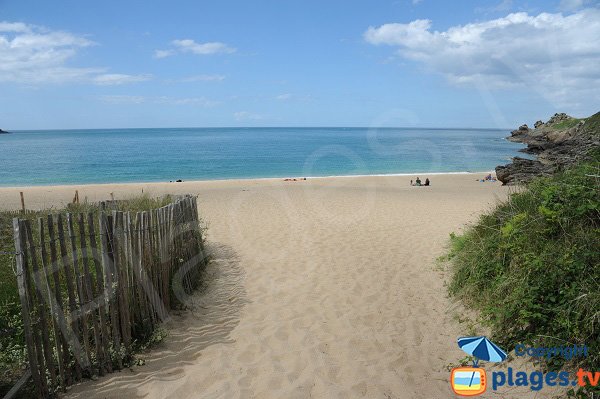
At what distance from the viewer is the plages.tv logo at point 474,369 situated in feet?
12.8

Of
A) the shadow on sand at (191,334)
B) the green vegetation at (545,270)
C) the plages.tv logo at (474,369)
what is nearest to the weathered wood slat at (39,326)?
the shadow on sand at (191,334)

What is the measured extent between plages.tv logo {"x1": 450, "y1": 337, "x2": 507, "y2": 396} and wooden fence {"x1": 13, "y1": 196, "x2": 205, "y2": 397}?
3.55 meters

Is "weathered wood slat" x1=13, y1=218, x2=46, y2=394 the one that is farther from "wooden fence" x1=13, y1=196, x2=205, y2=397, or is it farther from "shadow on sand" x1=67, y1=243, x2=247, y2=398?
"shadow on sand" x1=67, y1=243, x2=247, y2=398

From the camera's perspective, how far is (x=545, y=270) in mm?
4266

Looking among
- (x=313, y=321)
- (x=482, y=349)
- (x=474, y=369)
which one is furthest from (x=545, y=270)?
(x=313, y=321)

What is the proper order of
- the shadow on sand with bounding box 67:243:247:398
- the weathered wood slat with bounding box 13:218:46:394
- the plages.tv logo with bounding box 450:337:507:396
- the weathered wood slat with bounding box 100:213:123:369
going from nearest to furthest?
the weathered wood slat with bounding box 13:218:46:394, the plages.tv logo with bounding box 450:337:507:396, the shadow on sand with bounding box 67:243:247:398, the weathered wood slat with bounding box 100:213:123:369

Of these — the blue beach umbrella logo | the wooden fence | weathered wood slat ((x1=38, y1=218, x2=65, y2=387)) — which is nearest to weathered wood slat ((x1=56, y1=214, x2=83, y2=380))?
the wooden fence

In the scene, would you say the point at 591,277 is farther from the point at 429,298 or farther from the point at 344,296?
the point at 344,296

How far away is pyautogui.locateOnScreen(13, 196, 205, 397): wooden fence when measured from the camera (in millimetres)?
3713

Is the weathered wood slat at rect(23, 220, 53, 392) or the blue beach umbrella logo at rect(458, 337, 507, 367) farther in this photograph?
the blue beach umbrella logo at rect(458, 337, 507, 367)

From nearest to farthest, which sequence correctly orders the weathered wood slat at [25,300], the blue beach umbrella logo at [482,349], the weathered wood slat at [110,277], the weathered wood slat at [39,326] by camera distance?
the weathered wood slat at [25,300] < the weathered wood slat at [39,326] < the blue beach umbrella logo at [482,349] < the weathered wood slat at [110,277]

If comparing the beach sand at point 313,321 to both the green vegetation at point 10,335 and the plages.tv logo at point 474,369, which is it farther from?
the green vegetation at point 10,335

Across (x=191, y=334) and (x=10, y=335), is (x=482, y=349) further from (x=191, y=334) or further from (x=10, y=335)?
(x=10, y=335)

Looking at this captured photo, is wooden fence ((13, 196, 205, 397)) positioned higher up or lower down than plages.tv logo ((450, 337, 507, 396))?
higher up
